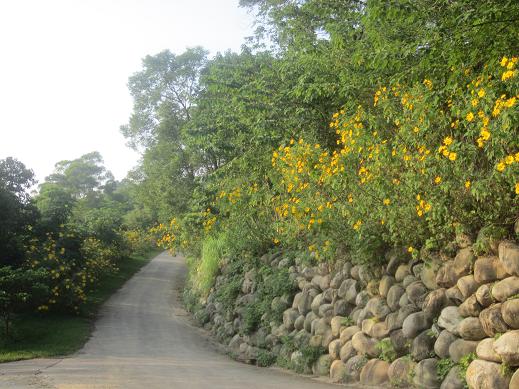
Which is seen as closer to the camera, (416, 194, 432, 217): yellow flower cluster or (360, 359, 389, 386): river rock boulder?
(416, 194, 432, 217): yellow flower cluster

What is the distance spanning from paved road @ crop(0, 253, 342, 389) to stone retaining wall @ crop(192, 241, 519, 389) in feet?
2.28

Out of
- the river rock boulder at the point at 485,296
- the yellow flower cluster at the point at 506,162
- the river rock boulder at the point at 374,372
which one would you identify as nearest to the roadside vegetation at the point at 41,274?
the river rock boulder at the point at 374,372

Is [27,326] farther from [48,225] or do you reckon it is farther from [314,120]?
[314,120]

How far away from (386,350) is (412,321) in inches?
22.5

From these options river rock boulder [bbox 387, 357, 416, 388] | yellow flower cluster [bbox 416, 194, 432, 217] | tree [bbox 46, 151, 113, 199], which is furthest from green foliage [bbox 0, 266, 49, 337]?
tree [bbox 46, 151, 113, 199]

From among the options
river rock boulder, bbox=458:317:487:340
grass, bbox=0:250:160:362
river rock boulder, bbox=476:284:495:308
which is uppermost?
river rock boulder, bbox=476:284:495:308

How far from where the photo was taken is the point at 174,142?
29859 mm

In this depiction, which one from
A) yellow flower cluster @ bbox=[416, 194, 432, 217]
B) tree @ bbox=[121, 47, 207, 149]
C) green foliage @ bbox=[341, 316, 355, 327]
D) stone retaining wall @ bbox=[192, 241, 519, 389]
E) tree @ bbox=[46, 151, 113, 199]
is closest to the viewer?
stone retaining wall @ bbox=[192, 241, 519, 389]

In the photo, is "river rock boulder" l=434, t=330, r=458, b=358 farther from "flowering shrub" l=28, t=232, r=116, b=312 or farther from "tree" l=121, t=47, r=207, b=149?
"tree" l=121, t=47, r=207, b=149

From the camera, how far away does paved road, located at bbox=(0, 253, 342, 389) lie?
7.21 m

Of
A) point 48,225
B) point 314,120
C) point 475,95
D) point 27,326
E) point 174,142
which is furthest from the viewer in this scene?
point 174,142

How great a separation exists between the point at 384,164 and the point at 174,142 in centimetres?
2401

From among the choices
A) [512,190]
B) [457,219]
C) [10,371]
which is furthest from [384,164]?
[10,371]

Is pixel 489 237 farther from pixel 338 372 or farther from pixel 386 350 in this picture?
pixel 338 372
